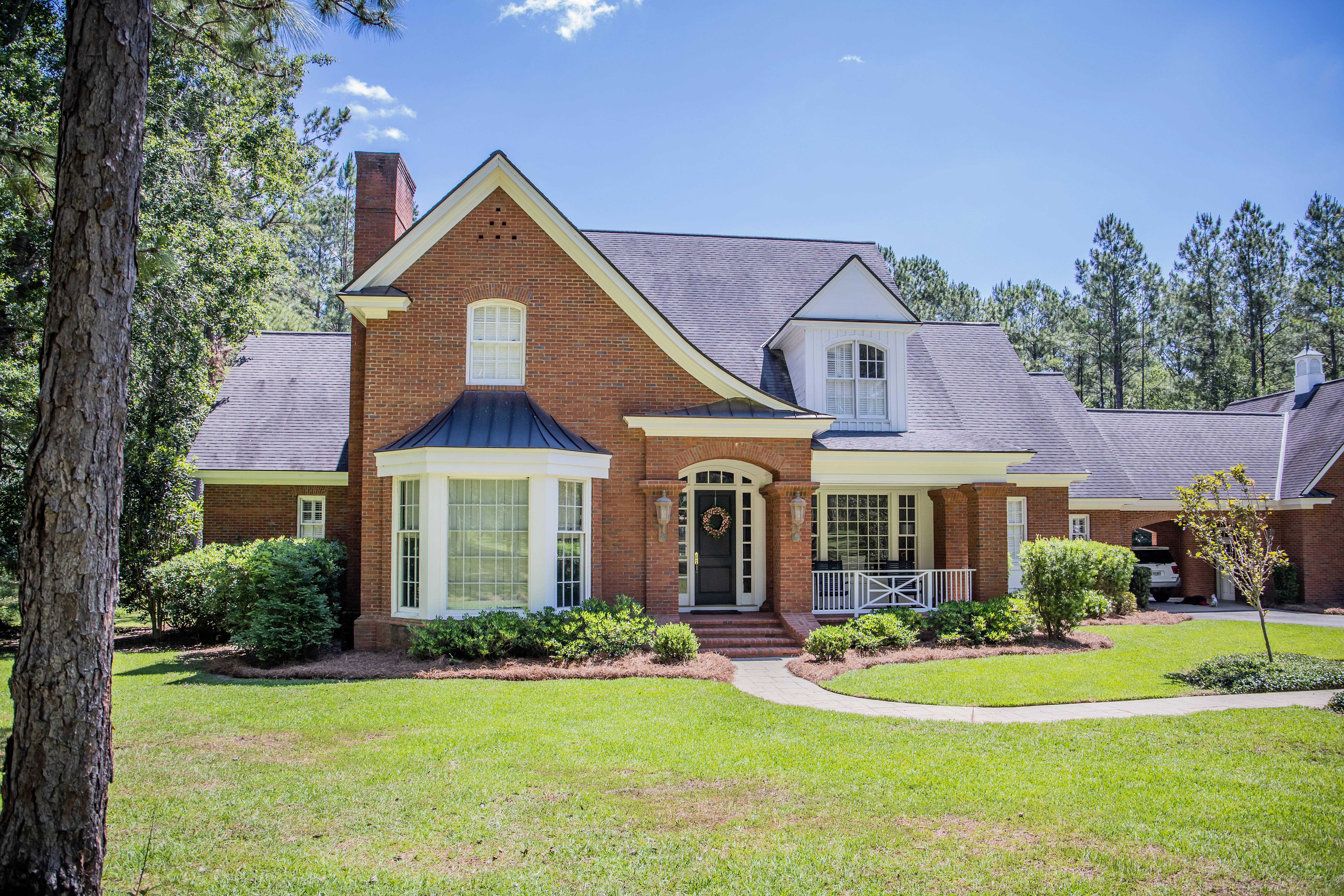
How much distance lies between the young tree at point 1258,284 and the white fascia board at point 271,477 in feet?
152

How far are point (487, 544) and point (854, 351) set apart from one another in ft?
27.9

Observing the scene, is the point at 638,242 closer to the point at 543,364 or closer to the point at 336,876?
the point at 543,364

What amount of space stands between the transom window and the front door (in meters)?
4.24

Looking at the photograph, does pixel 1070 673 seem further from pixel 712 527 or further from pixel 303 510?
pixel 303 510

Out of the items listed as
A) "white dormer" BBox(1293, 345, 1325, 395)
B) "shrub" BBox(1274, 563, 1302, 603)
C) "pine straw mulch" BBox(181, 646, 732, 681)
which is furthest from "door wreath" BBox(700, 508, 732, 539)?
"white dormer" BBox(1293, 345, 1325, 395)

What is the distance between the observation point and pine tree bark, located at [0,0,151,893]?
14.4 ft

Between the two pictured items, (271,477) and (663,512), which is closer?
(663,512)

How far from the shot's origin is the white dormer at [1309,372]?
91.0ft

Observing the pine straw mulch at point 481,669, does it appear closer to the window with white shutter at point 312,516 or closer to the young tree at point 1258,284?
the window with white shutter at point 312,516

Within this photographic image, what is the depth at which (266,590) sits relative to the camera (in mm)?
12930

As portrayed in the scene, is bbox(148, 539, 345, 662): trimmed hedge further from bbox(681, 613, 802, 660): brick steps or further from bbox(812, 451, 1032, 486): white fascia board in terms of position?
bbox(812, 451, 1032, 486): white fascia board

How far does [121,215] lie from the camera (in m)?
4.77

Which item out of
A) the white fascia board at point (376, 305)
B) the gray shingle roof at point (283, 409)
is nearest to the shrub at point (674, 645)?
the white fascia board at point (376, 305)

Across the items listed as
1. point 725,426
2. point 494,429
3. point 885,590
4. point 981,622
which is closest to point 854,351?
point 725,426
